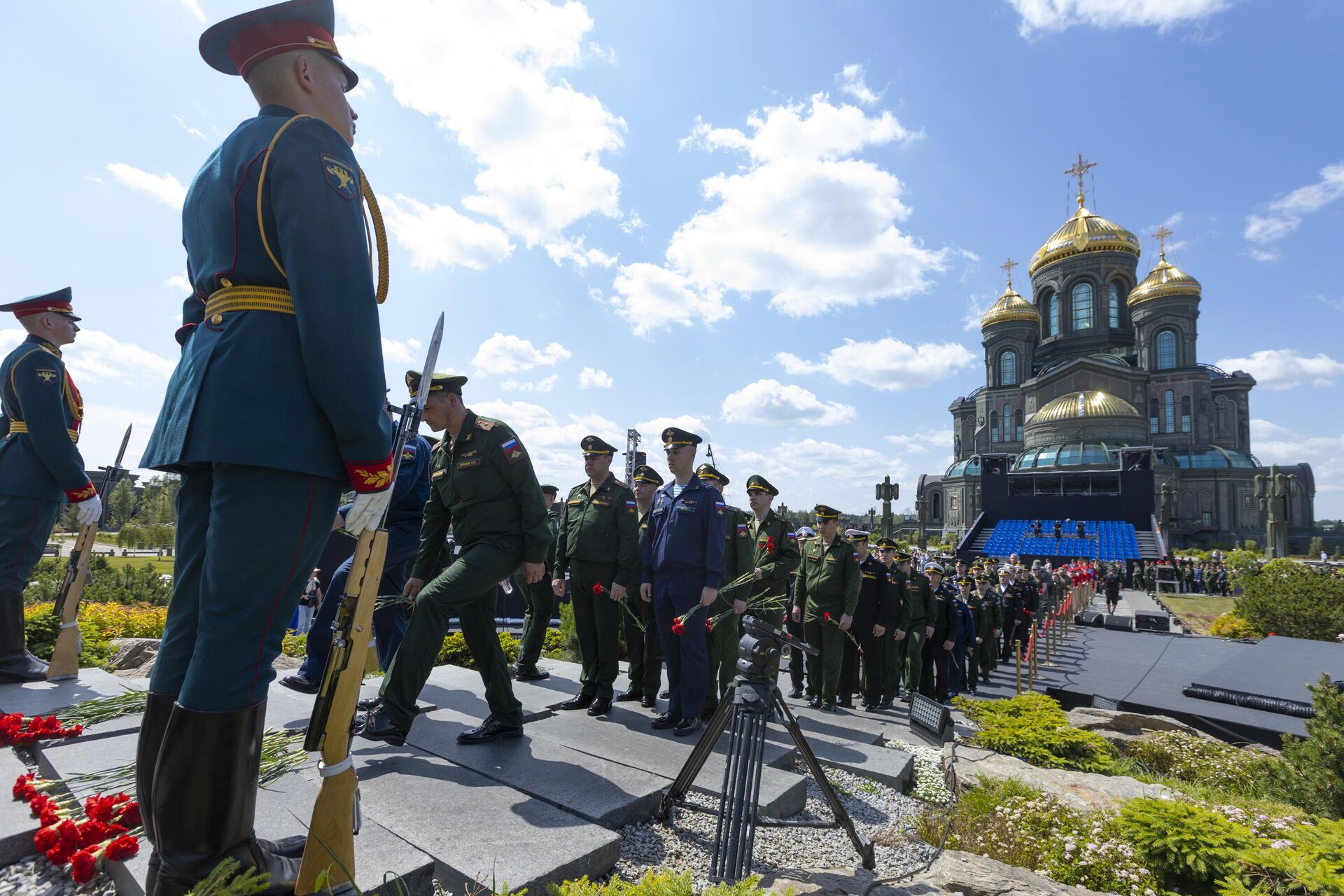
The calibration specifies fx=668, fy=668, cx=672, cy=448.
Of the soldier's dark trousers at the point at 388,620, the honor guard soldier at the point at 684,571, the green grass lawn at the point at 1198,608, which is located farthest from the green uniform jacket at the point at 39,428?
the green grass lawn at the point at 1198,608

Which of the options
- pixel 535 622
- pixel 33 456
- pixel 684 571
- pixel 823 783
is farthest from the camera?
pixel 535 622

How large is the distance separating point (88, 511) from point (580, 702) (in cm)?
363

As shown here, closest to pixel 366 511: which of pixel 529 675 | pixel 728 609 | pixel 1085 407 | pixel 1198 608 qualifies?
pixel 728 609

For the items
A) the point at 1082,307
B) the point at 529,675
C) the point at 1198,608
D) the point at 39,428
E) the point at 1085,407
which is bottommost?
the point at 529,675

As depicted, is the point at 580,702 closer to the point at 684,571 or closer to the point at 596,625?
the point at 596,625

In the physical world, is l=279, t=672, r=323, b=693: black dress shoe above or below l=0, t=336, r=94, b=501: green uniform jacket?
below

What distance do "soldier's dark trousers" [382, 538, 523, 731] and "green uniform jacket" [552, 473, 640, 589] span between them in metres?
1.67

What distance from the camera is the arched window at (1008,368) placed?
214 ft

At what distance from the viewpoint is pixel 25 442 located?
14.1ft

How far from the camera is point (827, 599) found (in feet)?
25.7

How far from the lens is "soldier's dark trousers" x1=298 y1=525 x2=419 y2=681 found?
15.0 ft

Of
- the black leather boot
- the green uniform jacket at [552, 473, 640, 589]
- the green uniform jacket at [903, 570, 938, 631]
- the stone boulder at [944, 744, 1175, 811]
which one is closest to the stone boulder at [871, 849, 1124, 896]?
the stone boulder at [944, 744, 1175, 811]

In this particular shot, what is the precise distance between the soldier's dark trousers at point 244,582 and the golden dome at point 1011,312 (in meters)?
73.2

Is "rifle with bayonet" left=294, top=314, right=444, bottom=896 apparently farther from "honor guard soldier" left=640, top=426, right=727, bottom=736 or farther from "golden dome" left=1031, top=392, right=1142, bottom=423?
"golden dome" left=1031, top=392, right=1142, bottom=423
